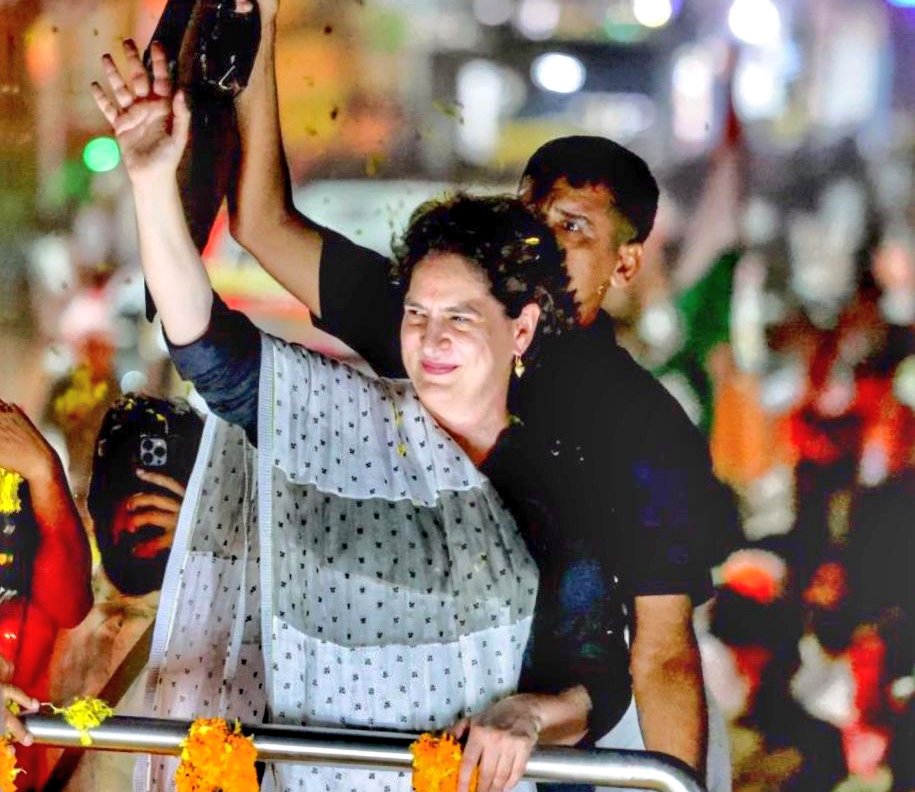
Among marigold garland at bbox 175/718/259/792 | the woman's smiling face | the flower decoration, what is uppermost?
the woman's smiling face

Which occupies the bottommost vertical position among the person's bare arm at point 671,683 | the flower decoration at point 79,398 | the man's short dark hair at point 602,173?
the person's bare arm at point 671,683

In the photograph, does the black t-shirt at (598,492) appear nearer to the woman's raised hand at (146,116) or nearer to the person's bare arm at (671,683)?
the person's bare arm at (671,683)

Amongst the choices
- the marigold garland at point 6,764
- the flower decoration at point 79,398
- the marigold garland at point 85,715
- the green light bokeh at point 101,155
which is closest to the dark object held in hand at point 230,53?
the green light bokeh at point 101,155

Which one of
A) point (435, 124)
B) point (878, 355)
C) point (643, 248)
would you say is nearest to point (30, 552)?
point (435, 124)

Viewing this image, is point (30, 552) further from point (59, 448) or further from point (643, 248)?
point (643, 248)

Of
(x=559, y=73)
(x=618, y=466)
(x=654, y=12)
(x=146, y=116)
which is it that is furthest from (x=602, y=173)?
(x=146, y=116)

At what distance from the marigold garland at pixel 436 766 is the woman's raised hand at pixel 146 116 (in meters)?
1.20

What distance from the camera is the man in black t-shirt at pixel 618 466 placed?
2.02 meters

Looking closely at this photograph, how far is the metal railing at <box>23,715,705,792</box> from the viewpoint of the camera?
1892 mm

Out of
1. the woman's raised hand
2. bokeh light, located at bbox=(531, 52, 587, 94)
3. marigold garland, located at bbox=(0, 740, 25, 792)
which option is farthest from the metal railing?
bokeh light, located at bbox=(531, 52, 587, 94)

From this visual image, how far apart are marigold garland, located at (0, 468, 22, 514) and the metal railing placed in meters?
0.55

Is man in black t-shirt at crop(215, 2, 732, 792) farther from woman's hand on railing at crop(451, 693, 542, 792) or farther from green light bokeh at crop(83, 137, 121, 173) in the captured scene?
green light bokeh at crop(83, 137, 121, 173)

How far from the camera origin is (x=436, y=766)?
191cm

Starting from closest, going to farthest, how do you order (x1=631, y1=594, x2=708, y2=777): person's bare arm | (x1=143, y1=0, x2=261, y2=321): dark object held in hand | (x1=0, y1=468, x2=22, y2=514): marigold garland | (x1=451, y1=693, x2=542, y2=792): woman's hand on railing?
1. (x1=451, y1=693, x2=542, y2=792): woman's hand on railing
2. (x1=631, y1=594, x2=708, y2=777): person's bare arm
3. (x1=143, y1=0, x2=261, y2=321): dark object held in hand
4. (x1=0, y1=468, x2=22, y2=514): marigold garland
